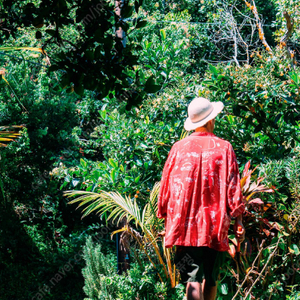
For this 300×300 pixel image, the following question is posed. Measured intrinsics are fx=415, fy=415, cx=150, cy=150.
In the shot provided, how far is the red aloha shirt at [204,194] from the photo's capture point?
2844 mm

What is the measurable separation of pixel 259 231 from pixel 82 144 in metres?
3.30

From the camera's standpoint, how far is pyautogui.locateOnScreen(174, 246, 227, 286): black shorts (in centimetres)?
296

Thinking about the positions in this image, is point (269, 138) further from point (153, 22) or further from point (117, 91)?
point (153, 22)

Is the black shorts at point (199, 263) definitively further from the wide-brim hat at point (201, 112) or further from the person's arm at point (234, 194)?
the wide-brim hat at point (201, 112)

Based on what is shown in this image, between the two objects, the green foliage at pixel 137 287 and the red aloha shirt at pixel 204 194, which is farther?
the green foliage at pixel 137 287

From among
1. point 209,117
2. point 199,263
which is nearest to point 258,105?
point 209,117

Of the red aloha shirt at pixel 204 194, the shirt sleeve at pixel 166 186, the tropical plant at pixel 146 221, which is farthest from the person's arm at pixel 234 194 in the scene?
the tropical plant at pixel 146 221

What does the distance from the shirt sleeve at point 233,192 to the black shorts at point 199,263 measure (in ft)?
1.23

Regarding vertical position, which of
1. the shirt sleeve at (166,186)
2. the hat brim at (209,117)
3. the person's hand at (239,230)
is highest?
the hat brim at (209,117)

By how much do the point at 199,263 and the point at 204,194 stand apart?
1.66 ft

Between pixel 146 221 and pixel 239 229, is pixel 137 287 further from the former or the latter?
pixel 239 229

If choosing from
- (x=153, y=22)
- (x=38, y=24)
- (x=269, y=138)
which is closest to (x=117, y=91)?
(x=38, y=24)

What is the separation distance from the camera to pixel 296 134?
4391mm

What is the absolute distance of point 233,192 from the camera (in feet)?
9.24
